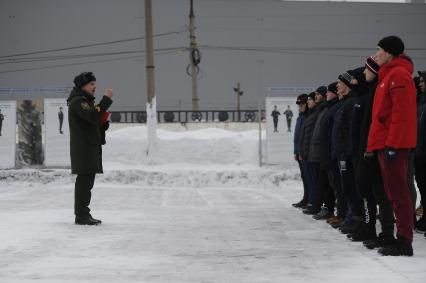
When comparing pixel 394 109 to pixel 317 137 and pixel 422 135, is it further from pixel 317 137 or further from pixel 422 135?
pixel 317 137

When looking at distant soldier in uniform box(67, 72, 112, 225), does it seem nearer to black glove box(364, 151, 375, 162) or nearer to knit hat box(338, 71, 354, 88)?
knit hat box(338, 71, 354, 88)

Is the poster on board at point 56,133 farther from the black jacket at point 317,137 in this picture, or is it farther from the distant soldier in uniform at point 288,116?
the black jacket at point 317,137

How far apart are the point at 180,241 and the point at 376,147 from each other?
2.37 metres

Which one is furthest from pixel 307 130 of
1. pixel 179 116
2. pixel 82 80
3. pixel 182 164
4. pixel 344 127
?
pixel 179 116

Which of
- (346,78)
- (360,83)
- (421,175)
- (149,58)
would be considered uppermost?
(149,58)

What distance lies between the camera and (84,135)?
23.4ft

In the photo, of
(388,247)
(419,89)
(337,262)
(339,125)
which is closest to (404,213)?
(388,247)

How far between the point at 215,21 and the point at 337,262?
3619cm

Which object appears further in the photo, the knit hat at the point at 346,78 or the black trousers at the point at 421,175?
the black trousers at the point at 421,175

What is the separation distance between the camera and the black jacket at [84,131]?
6.99 metres

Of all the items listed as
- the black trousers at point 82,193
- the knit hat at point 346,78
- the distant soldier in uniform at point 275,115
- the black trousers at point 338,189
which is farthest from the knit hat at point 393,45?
the distant soldier in uniform at point 275,115

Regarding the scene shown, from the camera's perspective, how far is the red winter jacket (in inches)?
195

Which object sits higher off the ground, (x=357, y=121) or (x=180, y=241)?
(x=357, y=121)

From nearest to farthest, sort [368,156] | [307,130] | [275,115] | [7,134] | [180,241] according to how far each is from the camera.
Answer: [368,156], [180,241], [307,130], [275,115], [7,134]
